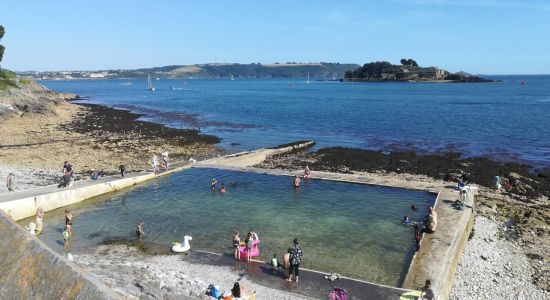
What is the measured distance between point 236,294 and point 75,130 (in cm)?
5430

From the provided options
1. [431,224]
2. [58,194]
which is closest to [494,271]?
[431,224]

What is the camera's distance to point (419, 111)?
9869 centimetres

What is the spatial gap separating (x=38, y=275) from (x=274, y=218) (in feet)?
65.1

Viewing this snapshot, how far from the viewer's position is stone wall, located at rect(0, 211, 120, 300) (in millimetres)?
6422

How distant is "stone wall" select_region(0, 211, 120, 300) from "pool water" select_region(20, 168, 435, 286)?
14.0m

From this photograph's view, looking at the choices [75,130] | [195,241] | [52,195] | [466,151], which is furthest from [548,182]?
[75,130]

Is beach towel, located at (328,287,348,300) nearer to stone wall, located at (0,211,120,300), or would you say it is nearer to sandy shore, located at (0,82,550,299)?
sandy shore, located at (0,82,550,299)

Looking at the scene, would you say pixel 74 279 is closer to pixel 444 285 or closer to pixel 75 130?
pixel 444 285

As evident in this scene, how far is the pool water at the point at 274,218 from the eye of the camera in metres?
21.4

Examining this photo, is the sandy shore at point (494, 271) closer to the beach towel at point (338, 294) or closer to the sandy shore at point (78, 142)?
the beach towel at point (338, 294)

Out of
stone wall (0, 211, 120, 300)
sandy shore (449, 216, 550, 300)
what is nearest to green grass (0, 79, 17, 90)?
sandy shore (449, 216, 550, 300)

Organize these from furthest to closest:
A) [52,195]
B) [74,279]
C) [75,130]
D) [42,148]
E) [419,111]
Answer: [419,111] < [75,130] < [42,148] < [52,195] < [74,279]

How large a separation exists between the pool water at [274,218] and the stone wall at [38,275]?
14.0 meters

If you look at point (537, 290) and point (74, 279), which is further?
point (537, 290)
